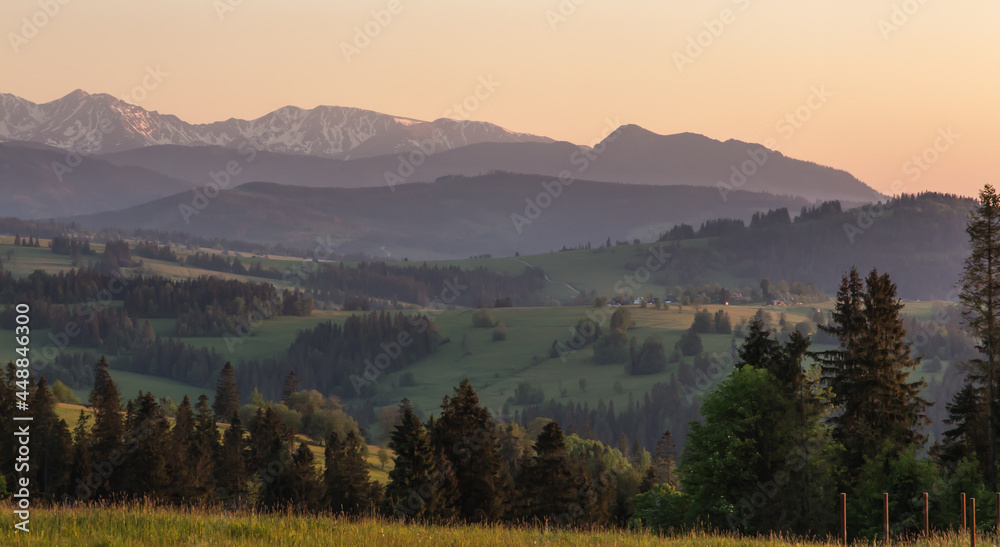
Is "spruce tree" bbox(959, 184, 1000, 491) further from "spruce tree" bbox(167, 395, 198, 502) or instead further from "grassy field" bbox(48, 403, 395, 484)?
"grassy field" bbox(48, 403, 395, 484)

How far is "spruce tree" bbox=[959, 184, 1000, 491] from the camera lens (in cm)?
5788

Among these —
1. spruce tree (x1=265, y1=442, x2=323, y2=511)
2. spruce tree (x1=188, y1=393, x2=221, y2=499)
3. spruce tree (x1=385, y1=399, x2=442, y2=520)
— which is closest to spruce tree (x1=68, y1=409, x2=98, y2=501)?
spruce tree (x1=188, y1=393, x2=221, y2=499)

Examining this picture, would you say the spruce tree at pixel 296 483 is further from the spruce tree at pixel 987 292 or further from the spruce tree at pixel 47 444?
the spruce tree at pixel 987 292

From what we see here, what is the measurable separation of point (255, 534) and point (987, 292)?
50412mm

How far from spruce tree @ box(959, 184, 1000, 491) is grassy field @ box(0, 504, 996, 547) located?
112ft

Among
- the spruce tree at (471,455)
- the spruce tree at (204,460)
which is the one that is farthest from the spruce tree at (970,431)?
the spruce tree at (204,460)

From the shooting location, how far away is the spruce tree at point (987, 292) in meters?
57.9

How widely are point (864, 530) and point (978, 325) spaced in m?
15.3

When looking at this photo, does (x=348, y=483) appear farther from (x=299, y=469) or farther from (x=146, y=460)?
(x=146, y=460)

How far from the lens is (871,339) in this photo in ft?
213

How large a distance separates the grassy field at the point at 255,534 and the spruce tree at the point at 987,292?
34.1 metres

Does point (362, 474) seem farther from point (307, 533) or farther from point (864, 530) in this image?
point (307, 533)

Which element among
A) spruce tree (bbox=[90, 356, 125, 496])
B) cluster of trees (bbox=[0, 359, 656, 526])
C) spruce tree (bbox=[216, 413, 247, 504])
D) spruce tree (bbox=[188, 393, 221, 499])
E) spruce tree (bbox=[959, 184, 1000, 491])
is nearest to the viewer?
spruce tree (bbox=[959, 184, 1000, 491])

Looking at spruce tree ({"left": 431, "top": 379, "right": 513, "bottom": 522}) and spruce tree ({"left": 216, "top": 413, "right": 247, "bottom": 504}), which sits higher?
spruce tree ({"left": 431, "top": 379, "right": 513, "bottom": 522})
